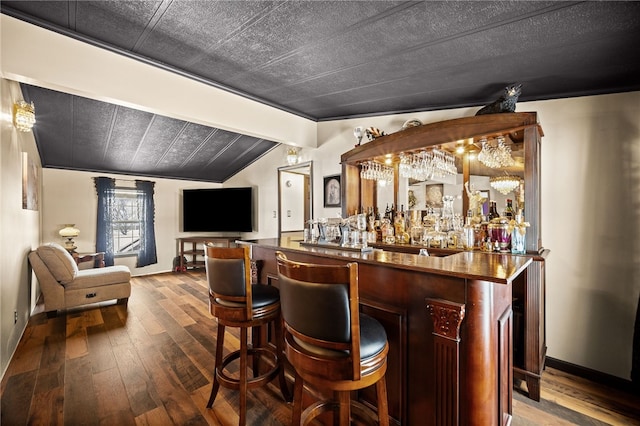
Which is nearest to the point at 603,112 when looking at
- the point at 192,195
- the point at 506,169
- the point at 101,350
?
the point at 506,169

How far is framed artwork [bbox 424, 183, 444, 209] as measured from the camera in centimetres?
310

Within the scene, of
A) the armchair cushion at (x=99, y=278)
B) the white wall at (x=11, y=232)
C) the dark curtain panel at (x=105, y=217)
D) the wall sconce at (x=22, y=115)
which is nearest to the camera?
the white wall at (x=11, y=232)

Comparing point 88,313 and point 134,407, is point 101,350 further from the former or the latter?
point 88,313

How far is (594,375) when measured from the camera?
2338mm

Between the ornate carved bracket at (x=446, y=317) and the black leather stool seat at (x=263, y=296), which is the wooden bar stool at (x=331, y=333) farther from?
the black leather stool seat at (x=263, y=296)

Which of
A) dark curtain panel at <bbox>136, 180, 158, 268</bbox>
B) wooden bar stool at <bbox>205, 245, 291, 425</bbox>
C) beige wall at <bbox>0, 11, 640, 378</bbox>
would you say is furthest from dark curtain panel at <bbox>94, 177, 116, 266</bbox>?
wooden bar stool at <bbox>205, 245, 291, 425</bbox>

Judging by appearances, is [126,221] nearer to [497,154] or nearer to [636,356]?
[497,154]

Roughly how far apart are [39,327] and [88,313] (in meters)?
0.55

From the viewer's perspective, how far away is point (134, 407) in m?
1.95

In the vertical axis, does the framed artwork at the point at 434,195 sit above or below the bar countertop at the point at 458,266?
above

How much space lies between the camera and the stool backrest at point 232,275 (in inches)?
64.5

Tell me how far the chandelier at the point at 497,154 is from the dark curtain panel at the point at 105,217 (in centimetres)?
663

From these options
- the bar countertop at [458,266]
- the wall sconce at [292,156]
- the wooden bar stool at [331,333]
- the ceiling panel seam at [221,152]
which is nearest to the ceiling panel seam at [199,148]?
the ceiling panel seam at [221,152]

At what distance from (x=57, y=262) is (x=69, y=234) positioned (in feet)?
5.67
